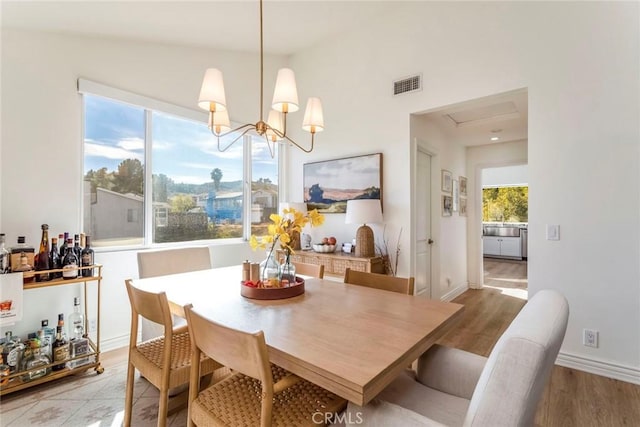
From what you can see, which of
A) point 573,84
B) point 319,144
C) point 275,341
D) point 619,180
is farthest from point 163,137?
point 619,180

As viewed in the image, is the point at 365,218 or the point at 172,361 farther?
the point at 365,218

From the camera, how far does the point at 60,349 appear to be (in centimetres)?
214

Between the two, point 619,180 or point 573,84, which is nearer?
point 619,180

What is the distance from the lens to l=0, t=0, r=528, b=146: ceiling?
2.23 metres

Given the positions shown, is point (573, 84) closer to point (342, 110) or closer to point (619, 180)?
point (619, 180)

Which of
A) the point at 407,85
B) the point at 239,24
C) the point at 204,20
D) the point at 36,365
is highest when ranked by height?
the point at 239,24

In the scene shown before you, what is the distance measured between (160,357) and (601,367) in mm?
3085

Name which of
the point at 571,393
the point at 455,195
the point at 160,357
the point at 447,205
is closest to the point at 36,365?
the point at 160,357

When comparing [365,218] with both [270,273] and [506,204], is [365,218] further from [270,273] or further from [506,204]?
[506,204]

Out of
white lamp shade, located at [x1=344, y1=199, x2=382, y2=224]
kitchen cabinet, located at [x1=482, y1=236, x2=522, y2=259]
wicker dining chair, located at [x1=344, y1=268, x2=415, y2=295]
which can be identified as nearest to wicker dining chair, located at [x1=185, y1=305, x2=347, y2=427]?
wicker dining chair, located at [x1=344, y1=268, x2=415, y2=295]

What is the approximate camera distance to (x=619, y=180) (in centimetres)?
220

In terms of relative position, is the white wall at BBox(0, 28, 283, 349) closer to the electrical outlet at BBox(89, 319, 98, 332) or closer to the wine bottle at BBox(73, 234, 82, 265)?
the electrical outlet at BBox(89, 319, 98, 332)

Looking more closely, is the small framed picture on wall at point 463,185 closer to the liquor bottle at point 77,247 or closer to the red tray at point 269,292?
the red tray at point 269,292

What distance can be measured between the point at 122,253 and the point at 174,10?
2211 millimetres
